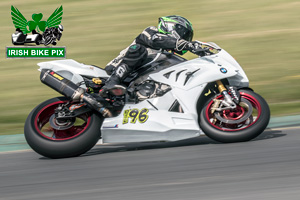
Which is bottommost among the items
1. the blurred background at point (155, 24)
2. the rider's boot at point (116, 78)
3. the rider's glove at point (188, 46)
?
the blurred background at point (155, 24)

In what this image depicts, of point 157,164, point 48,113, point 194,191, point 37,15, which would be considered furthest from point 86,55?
point 194,191

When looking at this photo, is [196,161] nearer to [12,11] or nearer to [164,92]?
[164,92]

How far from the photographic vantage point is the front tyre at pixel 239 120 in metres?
6.50

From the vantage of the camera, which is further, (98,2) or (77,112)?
(98,2)

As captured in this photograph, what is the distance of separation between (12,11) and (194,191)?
1292cm

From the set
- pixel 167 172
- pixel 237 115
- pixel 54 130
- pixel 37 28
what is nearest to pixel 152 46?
pixel 237 115

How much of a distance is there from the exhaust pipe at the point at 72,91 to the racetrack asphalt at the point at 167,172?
574 millimetres

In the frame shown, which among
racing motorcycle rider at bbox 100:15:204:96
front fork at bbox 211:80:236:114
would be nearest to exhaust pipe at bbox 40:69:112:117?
racing motorcycle rider at bbox 100:15:204:96

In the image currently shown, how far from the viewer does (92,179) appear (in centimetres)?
555

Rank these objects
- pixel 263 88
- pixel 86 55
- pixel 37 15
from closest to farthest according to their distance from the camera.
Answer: pixel 263 88 < pixel 86 55 < pixel 37 15

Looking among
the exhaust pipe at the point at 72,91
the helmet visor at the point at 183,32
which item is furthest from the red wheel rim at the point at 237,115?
the exhaust pipe at the point at 72,91

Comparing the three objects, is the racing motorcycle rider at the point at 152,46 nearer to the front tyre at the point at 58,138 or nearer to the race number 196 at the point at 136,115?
the race number 196 at the point at 136,115

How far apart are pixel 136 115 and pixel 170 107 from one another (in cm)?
41

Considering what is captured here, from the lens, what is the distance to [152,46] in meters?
6.79
